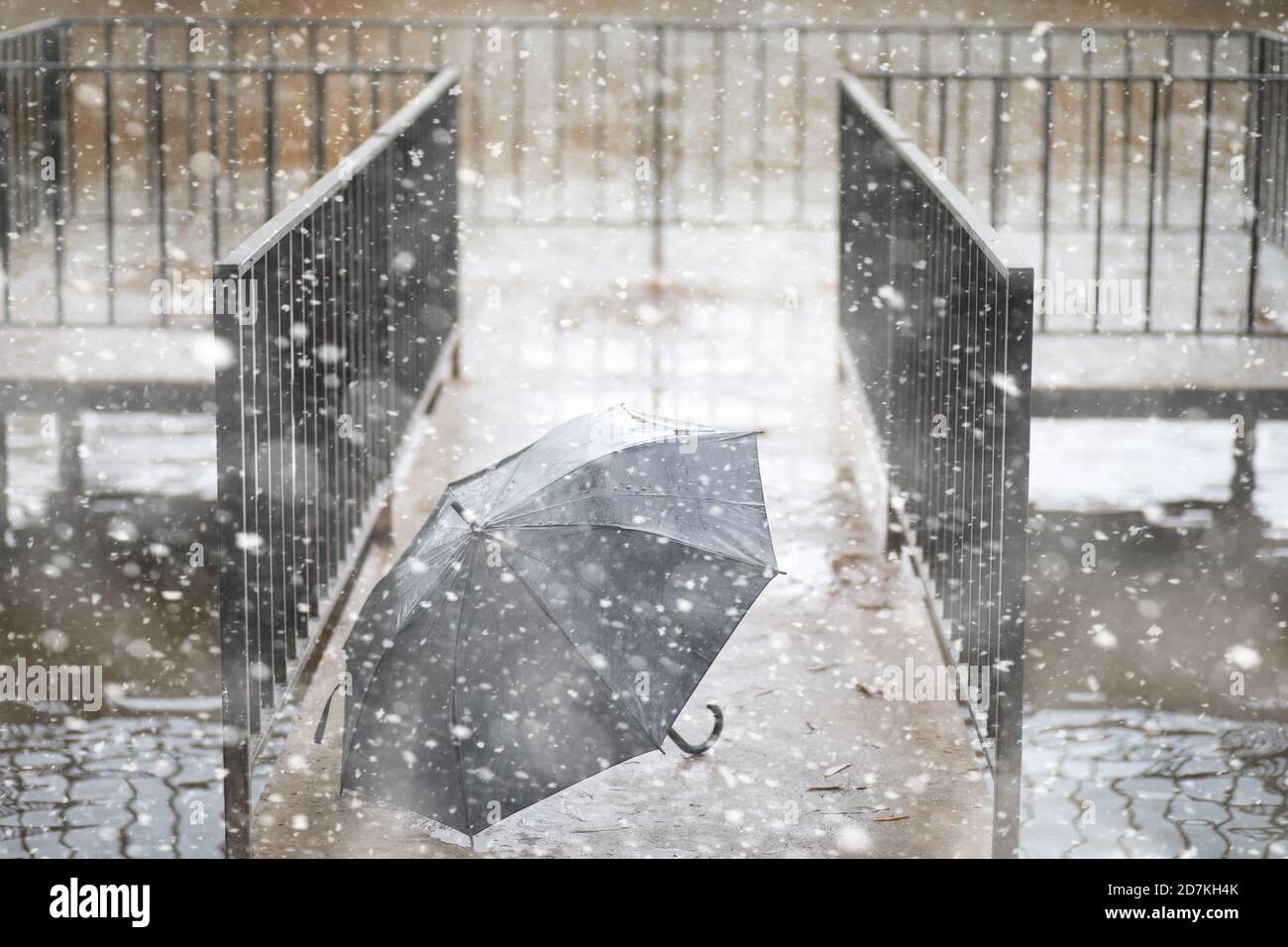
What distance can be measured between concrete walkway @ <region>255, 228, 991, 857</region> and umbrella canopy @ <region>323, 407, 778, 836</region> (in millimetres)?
433

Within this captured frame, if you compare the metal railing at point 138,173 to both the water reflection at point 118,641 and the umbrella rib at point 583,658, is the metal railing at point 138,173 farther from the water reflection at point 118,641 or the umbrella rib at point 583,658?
the umbrella rib at point 583,658

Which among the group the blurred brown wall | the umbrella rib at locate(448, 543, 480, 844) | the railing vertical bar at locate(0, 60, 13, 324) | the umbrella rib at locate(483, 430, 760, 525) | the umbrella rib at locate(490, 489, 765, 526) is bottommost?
the umbrella rib at locate(448, 543, 480, 844)

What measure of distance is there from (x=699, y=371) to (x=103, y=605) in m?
3.17

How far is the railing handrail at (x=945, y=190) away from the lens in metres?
4.11

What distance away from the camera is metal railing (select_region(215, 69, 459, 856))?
4008 mm

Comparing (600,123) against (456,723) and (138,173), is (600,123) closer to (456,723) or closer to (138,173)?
(138,173)

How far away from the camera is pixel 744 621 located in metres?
5.74

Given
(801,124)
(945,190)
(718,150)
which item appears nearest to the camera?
(945,190)

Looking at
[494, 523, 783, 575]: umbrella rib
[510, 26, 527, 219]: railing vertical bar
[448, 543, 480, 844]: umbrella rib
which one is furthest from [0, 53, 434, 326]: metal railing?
[448, 543, 480, 844]: umbrella rib

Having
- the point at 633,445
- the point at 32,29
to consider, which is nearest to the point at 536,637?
the point at 633,445

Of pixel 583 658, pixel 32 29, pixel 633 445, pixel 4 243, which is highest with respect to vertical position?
pixel 32 29

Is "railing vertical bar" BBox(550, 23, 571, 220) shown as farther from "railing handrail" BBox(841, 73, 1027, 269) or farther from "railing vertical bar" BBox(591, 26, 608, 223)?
"railing handrail" BBox(841, 73, 1027, 269)

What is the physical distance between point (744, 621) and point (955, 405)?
53.8 inches

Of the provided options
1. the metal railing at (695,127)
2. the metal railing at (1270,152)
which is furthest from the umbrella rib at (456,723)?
the metal railing at (695,127)
